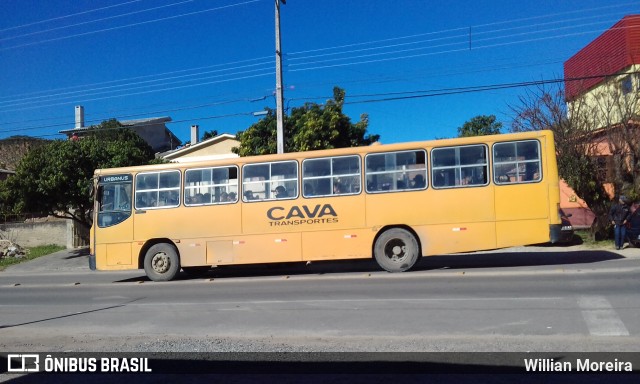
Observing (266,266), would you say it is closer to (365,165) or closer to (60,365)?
(365,165)

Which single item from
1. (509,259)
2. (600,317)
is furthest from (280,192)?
(600,317)

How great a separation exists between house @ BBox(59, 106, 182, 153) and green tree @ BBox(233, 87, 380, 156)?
59.2ft

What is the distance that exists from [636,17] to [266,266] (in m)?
22.8

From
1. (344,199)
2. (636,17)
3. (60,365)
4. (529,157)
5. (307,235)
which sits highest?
(636,17)

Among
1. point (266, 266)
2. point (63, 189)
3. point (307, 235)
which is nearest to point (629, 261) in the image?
point (307, 235)

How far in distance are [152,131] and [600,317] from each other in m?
48.0

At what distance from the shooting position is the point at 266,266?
17312 millimetres

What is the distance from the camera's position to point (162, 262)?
612 inches

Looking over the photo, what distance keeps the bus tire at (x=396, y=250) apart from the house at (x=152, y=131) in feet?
116

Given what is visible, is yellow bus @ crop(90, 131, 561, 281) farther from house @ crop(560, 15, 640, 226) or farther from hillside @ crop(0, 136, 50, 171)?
hillside @ crop(0, 136, 50, 171)

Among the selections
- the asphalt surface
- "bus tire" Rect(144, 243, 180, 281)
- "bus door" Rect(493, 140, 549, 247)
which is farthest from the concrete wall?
"bus door" Rect(493, 140, 549, 247)

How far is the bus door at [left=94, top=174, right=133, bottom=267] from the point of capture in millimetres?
15578

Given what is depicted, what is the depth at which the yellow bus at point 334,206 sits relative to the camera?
13445mm

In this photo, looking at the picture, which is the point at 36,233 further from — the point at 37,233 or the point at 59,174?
the point at 59,174
